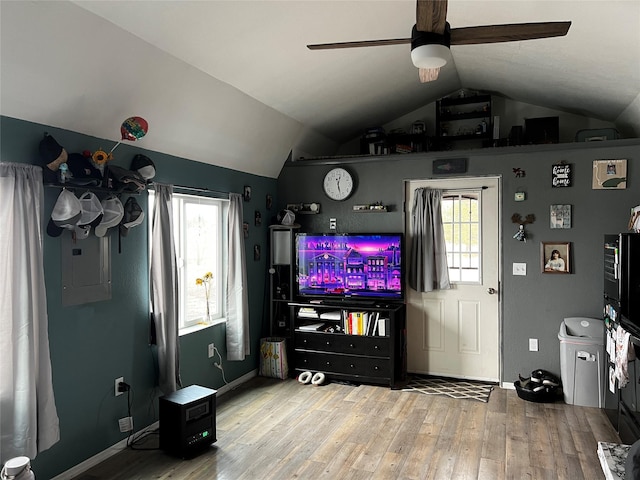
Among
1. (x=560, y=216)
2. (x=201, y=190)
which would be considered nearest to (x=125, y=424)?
(x=201, y=190)

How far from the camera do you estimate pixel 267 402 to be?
4387 mm

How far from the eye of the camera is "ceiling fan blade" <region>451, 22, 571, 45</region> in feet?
6.82

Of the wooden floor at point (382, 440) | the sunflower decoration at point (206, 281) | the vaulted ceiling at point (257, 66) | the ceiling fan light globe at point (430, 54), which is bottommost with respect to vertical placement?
the wooden floor at point (382, 440)

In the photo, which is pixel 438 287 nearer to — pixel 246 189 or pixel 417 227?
pixel 417 227

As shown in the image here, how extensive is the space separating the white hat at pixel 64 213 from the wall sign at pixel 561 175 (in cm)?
395

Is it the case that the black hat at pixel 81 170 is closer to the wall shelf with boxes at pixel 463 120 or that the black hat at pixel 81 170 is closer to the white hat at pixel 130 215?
the white hat at pixel 130 215

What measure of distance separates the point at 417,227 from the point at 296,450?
2535 millimetres

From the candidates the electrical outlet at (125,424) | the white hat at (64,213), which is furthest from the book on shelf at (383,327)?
the white hat at (64,213)

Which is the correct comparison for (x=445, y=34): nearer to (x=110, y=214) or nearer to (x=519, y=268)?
(x=110, y=214)

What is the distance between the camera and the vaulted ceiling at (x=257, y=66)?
2604 millimetres

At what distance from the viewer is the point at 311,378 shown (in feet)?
16.2

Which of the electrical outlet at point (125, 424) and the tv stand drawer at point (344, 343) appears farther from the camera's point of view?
the tv stand drawer at point (344, 343)

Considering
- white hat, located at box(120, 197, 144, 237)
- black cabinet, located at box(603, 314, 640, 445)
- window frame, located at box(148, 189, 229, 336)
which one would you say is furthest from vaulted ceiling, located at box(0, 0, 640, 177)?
black cabinet, located at box(603, 314, 640, 445)

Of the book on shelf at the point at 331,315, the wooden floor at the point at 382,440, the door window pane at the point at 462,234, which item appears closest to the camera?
the wooden floor at the point at 382,440
